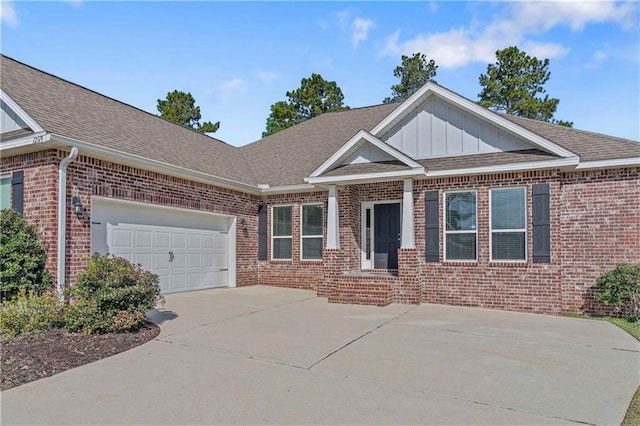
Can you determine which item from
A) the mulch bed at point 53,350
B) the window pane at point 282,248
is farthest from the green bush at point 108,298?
the window pane at point 282,248

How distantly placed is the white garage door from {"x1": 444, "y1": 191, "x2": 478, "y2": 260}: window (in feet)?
21.8

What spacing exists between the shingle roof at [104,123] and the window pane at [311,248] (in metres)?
2.78

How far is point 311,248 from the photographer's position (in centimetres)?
1289

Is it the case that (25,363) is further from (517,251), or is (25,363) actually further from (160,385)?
(517,251)

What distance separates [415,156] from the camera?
11234 mm

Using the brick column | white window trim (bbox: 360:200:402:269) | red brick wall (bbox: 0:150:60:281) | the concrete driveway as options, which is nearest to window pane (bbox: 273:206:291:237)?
white window trim (bbox: 360:200:402:269)

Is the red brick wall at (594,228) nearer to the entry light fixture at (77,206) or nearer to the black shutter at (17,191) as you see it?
the entry light fixture at (77,206)

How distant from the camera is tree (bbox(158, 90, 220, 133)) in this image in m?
29.3

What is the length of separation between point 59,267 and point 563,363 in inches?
338

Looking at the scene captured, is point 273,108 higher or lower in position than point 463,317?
higher

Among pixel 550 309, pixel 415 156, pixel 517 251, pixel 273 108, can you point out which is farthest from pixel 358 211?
pixel 273 108

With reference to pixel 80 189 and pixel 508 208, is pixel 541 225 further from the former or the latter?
pixel 80 189

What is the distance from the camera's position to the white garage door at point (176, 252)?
9637 mm

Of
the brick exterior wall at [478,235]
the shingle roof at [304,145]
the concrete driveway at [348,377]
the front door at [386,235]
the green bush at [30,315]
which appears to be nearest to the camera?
the concrete driveway at [348,377]
